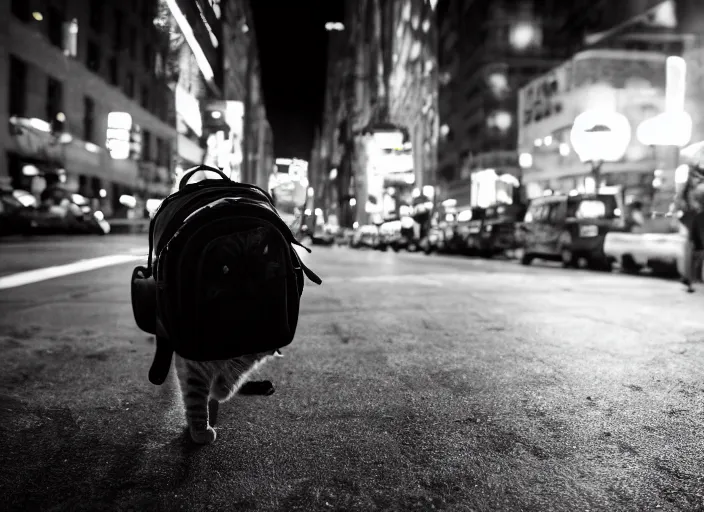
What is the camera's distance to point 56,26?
26859 mm

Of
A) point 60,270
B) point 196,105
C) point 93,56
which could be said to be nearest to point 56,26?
point 93,56

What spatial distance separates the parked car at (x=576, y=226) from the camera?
15.3 m

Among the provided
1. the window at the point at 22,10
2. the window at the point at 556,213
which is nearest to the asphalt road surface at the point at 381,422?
the window at the point at 556,213

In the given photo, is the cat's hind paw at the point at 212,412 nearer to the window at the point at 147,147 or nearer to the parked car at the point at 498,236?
the window at the point at 147,147

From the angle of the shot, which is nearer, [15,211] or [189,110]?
[189,110]

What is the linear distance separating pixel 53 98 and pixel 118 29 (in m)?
8.96

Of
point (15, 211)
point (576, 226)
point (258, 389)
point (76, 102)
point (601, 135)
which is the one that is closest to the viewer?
point (258, 389)

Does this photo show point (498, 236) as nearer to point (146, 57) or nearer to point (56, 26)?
point (56, 26)

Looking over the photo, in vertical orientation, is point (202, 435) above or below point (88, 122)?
below

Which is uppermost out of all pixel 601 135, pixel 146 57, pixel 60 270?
pixel 146 57

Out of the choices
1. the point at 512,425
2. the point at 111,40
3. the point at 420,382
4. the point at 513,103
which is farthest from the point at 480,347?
the point at 513,103

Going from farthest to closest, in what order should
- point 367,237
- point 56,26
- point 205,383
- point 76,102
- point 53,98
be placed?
point 367,237 → point 76,102 → point 56,26 → point 53,98 → point 205,383

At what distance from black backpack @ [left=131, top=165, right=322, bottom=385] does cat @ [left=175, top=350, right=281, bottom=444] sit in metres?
0.18

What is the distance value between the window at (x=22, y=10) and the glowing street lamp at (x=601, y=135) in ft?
65.5
